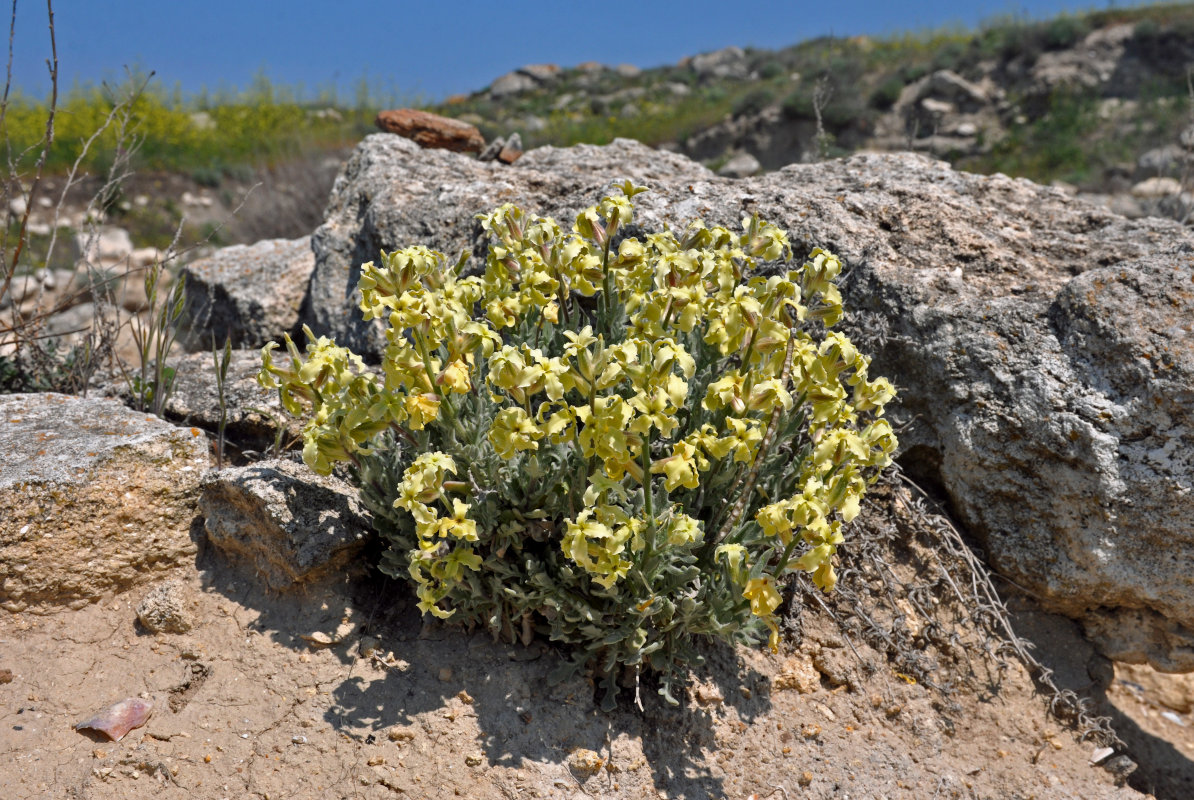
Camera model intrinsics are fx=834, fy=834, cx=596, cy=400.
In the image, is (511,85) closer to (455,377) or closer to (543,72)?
(543,72)

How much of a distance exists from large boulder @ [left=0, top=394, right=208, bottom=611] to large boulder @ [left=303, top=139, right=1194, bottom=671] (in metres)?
1.17

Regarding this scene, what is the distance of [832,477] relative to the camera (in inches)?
93.0

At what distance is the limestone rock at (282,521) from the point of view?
2.92m

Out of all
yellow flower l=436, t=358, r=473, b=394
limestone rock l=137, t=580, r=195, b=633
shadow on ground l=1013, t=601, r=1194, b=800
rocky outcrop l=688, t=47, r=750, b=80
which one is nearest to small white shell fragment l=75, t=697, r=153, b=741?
limestone rock l=137, t=580, r=195, b=633

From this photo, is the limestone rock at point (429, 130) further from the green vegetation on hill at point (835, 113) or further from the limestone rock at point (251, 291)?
the green vegetation on hill at point (835, 113)

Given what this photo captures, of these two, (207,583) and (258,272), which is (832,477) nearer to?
(207,583)

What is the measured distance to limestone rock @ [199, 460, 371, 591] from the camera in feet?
9.57

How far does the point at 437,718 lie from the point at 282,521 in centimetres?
86

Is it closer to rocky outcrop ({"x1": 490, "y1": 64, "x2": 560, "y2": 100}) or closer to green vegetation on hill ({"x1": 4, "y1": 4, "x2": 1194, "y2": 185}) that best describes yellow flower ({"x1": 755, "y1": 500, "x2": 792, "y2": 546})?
green vegetation on hill ({"x1": 4, "y1": 4, "x2": 1194, "y2": 185})

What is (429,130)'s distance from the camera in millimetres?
6652

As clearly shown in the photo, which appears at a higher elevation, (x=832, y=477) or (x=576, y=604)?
(x=832, y=477)

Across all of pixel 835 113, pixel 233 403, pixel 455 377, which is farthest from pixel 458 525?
pixel 835 113

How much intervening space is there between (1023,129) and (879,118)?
3546 mm

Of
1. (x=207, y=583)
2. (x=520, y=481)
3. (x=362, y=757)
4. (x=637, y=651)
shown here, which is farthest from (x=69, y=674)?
(x=637, y=651)
